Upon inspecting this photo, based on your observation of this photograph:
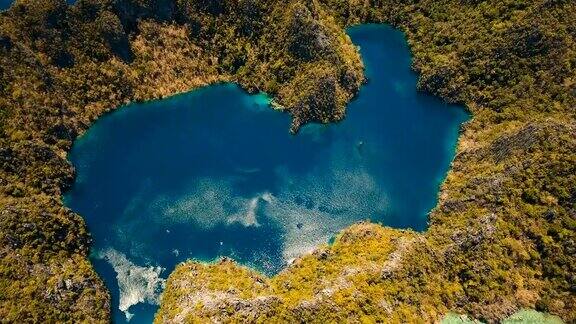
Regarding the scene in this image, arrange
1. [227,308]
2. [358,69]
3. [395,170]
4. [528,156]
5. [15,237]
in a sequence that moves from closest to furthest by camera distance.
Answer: [227,308] → [15,237] → [528,156] → [395,170] → [358,69]

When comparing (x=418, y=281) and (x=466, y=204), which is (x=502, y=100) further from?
(x=418, y=281)

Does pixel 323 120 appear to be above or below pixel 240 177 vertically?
above

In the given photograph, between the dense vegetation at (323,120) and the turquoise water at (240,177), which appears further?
the turquoise water at (240,177)

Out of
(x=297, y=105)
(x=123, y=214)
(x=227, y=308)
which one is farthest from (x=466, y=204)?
(x=123, y=214)

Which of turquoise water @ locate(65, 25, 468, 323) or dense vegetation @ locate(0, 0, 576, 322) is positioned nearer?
dense vegetation @ locate(0, 0, 576, 322)
